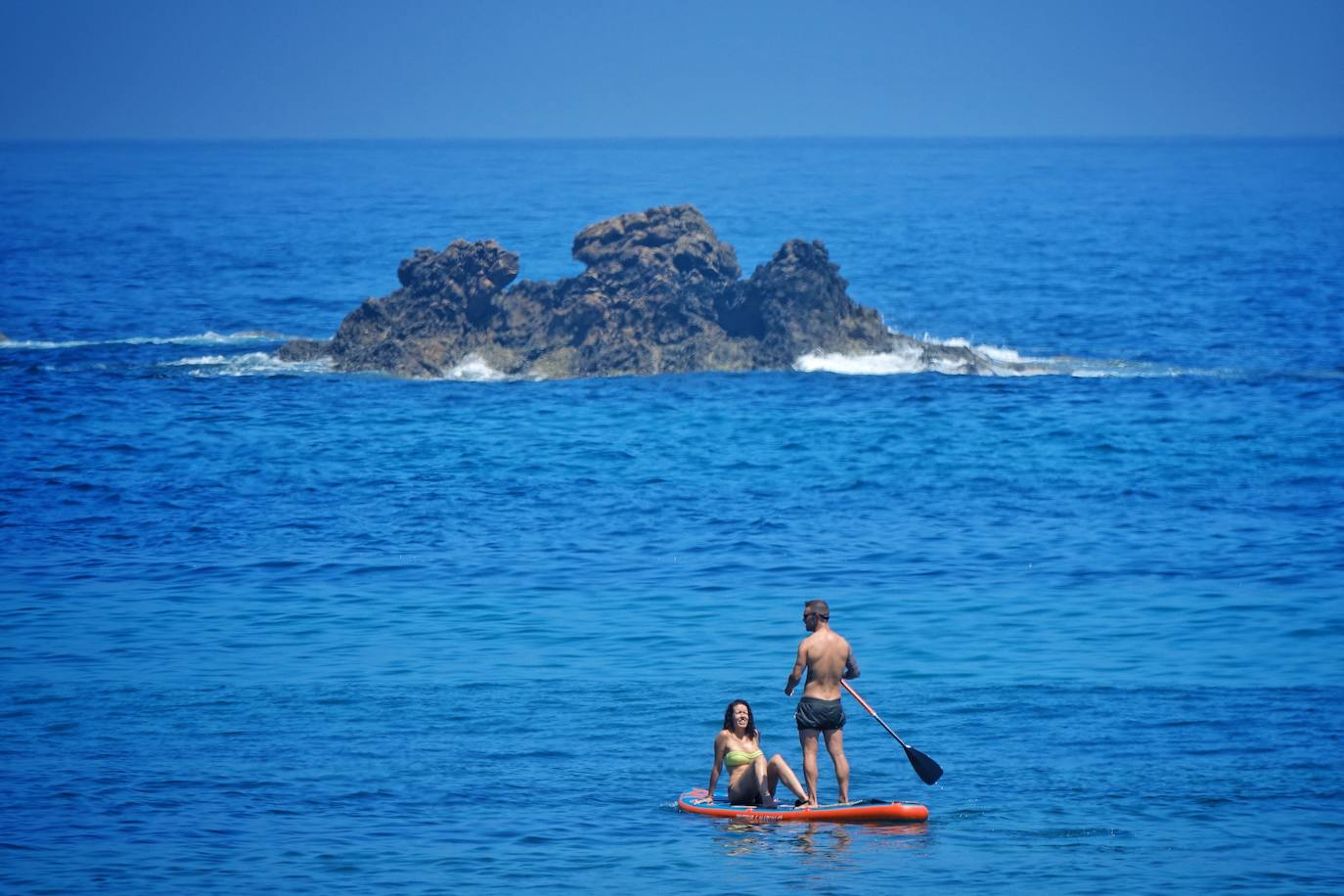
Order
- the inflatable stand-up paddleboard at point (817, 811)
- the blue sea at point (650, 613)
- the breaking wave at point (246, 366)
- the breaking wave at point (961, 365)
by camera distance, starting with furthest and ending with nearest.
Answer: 1. the breaking wave at point (246, 366)
2. the breaking wave at point (961, 365)
3. the inflatable stand-up paddleboard at point (817, 811)
4. the blue sea at point (650, 613)

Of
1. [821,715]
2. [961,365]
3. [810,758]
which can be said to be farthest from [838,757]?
[961,365]

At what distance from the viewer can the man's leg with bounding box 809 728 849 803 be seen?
1708 cm

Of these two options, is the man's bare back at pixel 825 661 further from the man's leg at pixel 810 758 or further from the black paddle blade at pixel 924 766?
the black paddle blade at pixel 924 766

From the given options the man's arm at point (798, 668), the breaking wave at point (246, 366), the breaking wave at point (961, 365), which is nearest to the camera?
the man's arm at point (798, 668)

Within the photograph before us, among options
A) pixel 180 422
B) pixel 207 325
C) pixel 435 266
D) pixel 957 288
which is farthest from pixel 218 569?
pixel 957 288

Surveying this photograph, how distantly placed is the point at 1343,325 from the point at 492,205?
3431 inches

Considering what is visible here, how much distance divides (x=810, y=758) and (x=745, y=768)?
2.16 ft

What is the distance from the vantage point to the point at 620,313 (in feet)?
140

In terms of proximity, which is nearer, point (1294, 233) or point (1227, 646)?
point (1227, 646)

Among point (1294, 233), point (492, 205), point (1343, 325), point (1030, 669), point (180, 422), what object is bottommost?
point (1030, 669)

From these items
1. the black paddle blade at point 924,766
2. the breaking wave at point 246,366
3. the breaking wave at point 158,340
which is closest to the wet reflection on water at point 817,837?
the black paddle blade at point 924,766

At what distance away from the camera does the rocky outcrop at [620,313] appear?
42.5 metres

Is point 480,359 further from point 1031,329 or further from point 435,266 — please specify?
point 1031,329

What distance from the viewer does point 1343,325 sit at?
5491 centimetres
